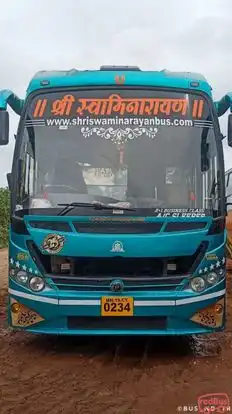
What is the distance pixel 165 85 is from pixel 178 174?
40.0 inches

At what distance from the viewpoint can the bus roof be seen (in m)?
6.68

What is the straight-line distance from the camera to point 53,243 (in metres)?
6.09

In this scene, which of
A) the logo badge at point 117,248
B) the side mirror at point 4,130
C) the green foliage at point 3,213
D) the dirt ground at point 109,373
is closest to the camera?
the dirt ground at point 109,373

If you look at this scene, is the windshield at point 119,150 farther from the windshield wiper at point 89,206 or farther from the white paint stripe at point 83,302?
the white paint stripe at point 83,302

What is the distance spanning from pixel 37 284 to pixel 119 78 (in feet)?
7.95

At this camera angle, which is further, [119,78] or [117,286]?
[119,78]

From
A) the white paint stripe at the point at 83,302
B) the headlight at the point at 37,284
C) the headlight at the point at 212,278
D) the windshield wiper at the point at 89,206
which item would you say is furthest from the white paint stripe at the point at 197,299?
the headlight at the point at 37,284

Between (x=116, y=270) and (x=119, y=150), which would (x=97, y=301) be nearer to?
(x=116, y=270)

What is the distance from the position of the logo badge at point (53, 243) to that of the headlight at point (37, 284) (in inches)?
12.4

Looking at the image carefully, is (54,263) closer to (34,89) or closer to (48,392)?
(48,392)

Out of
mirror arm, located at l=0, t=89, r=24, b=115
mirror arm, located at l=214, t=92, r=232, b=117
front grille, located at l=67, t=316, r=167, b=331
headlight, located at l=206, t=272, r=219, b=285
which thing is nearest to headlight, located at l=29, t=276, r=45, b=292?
front grille, located at l=67, t=316, r=167, b=331

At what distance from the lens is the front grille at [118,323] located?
6098 mm

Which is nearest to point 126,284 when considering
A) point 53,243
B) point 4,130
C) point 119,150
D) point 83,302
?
point 83,302

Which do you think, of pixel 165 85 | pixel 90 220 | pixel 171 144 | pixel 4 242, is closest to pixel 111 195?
pixel 90 220
